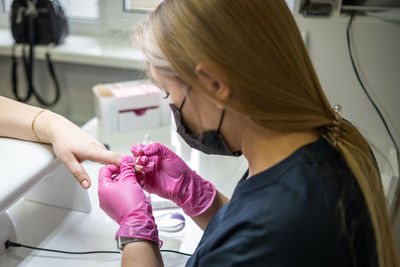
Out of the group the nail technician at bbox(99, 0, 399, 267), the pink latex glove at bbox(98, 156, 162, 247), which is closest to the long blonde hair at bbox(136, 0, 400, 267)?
the nail technician at bbox(99, 0, 399, 267)

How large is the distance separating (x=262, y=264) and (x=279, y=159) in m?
0.17

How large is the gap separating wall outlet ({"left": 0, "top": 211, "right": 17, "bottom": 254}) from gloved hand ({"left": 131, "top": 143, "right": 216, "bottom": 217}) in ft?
1.02

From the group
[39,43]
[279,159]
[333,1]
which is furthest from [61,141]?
[39,43]

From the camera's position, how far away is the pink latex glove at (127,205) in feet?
2.73

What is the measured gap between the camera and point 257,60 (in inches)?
24.8

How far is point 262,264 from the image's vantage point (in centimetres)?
63

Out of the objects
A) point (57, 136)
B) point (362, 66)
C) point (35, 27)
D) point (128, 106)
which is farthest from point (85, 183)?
point (35, 27)

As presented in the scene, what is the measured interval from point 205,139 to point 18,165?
44 centimetres

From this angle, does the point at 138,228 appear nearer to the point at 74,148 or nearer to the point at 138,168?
the point at 138,168

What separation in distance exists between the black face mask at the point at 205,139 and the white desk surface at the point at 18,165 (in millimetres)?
354

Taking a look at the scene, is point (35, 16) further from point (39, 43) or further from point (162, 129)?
point (162, 129)

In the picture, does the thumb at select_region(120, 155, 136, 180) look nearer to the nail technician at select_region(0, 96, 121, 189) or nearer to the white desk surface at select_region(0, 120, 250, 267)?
the nail technician at select_region(0, 96, 121, 189)

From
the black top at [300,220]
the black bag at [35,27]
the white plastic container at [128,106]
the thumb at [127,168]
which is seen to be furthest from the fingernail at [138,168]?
the black bag at [35,27]

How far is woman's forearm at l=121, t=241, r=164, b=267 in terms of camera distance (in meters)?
0.80
